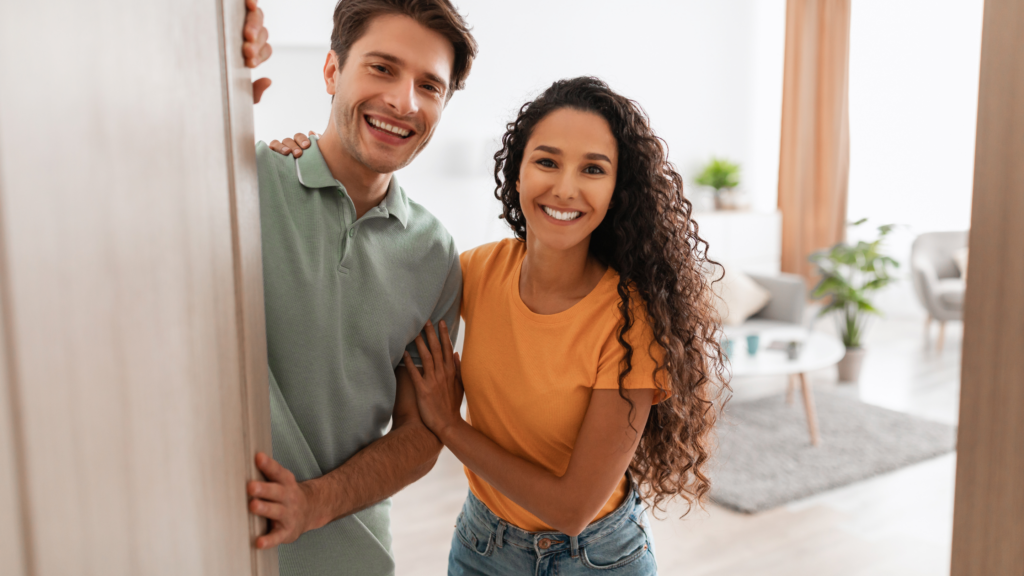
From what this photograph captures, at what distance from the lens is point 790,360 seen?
3975 mm

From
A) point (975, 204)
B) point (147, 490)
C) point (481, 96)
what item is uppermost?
point (481, 96)

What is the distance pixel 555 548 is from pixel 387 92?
826mm

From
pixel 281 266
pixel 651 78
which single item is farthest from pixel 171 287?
pixel 651 78

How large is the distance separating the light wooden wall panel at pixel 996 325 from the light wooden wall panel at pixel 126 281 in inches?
31.2

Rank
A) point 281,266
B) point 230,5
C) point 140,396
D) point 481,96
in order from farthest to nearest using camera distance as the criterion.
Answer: point 481,96 < point 281,266 < point 230,5 < point 140,396

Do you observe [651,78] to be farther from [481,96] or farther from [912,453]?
[912,453]

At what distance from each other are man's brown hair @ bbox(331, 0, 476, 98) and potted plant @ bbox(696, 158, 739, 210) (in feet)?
17.7

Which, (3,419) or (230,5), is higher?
(230,5)

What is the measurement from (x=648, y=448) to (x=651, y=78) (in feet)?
17.1

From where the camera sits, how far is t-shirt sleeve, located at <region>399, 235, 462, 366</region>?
4.33 ft

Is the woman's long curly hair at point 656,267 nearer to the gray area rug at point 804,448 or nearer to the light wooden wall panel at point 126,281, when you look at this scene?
the light wooden wall panel at point 126,281

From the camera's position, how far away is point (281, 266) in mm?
1116

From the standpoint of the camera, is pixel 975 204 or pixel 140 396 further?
pixel 975 204

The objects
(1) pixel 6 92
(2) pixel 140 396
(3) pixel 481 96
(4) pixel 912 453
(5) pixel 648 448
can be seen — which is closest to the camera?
(1) pixel 6 92
